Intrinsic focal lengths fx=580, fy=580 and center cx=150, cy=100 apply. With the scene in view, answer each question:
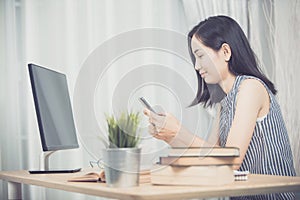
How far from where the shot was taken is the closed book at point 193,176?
140 cm

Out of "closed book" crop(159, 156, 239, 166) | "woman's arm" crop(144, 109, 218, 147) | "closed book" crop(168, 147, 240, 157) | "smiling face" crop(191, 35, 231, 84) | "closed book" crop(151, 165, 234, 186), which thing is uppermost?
"smiling face" crop(191, 35, 231, 84)

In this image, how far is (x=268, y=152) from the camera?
79.9 inches

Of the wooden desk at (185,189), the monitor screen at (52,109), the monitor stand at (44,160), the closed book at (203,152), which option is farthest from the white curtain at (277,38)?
the closed book at (203,152)

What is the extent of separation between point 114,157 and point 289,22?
217 centimetres

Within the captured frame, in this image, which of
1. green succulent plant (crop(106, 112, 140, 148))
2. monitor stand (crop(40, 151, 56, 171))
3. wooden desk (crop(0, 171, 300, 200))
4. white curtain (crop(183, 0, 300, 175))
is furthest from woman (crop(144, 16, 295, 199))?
white curtain (crop(183, 0, 300, 175))

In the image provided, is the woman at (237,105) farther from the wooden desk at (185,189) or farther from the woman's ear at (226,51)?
the wooden desk at (185,189)

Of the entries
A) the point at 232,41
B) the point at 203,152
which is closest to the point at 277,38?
the point at 232,41

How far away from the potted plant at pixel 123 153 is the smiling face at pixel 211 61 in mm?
904

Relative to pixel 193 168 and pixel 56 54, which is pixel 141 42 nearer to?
pixel 56 54

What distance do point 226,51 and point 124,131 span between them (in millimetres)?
955

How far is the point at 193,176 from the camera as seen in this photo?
140 cm

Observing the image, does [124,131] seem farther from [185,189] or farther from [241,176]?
[241,176]

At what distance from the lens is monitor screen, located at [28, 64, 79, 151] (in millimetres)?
1973

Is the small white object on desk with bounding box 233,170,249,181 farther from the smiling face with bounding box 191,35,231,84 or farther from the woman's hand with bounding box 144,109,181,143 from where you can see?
the smiling face with bounding box 191,35,231,84
